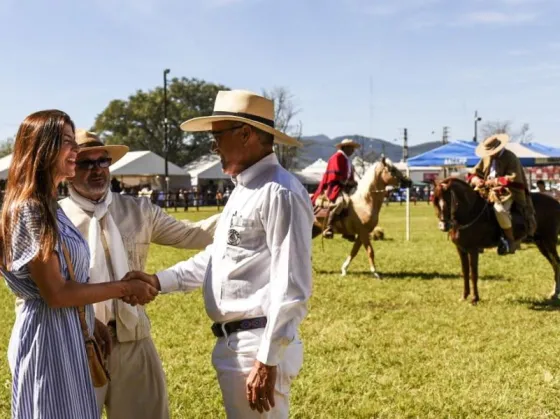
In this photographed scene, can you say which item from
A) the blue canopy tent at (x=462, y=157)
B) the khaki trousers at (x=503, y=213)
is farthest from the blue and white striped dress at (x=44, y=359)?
the blue canopy tent at (x=462, y=157)

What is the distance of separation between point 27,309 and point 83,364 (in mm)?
318

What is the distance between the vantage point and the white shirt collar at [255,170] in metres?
2.86

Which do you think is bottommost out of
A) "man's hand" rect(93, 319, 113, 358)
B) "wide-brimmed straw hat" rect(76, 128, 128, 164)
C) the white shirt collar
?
"man's hand" rect(93, 319, 113, 358)

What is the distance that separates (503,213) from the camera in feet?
32.0

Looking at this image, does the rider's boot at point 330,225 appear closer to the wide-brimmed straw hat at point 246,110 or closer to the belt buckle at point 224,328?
the wide-brimmed straw hat at point 246,110

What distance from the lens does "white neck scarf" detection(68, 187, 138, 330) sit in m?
3.27

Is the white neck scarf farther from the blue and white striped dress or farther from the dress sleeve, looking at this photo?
the dress sleeve

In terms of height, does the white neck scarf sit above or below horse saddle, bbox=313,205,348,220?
above

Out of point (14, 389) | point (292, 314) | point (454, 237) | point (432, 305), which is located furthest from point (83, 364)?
point (454, 237)

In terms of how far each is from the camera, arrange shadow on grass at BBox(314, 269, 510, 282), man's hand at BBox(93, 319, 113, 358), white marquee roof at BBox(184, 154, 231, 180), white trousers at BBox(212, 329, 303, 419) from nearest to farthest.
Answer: white trousers at BBox(212, 329, 303, 419) < man's hand at BBox(93, 319, 113, 358) < shadow on grass at BBox(314, 269, 510, 282) < white marquee roof at BBox(184, 154, 231, 180)

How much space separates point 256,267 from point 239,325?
0.26 meters

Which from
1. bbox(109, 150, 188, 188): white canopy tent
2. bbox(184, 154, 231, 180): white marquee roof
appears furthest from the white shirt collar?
bbox(184, 154, 231, 180): white marquee roof

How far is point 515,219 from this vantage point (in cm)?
1004

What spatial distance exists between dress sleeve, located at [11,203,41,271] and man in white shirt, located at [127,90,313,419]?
57 centimetres
